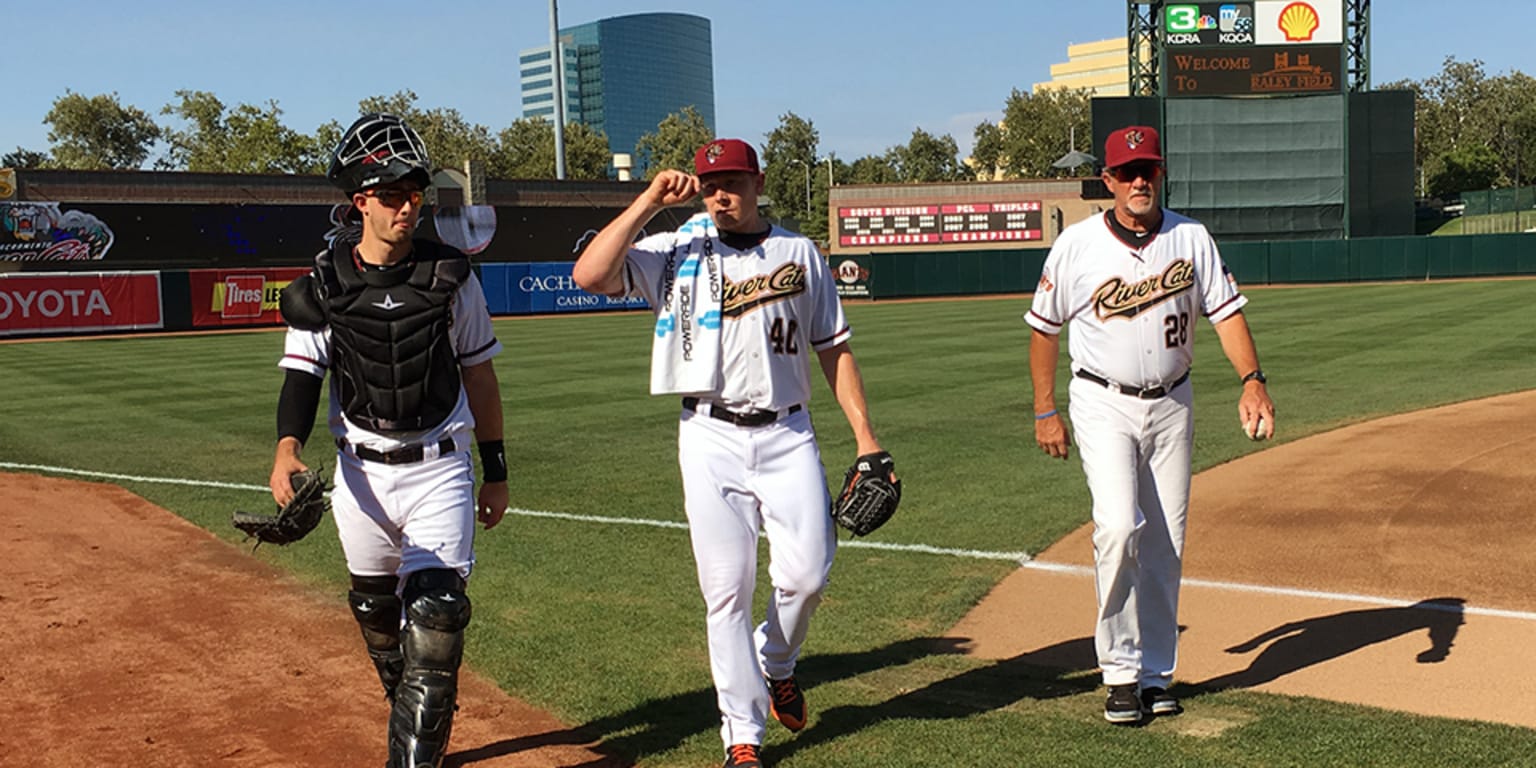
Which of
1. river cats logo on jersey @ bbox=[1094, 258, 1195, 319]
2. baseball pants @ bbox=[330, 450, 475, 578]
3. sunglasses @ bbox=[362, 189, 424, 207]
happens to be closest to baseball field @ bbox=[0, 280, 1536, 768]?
baseball pants @ bbox=[330, 450, 475, 578]

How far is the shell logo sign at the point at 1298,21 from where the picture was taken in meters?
43.8

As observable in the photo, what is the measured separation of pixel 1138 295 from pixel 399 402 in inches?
102

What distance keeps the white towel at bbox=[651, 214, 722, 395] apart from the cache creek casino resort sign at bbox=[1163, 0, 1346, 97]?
42.9 metres

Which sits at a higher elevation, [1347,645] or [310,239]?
[310,239]

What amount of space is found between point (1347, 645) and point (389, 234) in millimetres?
4165

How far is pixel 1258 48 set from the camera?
144ft

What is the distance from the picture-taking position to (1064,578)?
6.64 m

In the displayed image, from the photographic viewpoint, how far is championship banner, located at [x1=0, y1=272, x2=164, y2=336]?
104 ft

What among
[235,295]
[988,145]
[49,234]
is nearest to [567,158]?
[988,145]

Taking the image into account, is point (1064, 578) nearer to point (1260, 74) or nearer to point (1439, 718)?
point (1439, 718)

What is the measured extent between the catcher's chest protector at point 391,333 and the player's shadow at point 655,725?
1.31 metres

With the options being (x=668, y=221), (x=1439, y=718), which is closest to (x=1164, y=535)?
(x=1439, y=718)

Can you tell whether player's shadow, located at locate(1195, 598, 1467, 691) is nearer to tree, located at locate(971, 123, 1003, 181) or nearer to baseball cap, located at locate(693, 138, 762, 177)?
baseball cap, located at locate(693, 138, 762, 177)

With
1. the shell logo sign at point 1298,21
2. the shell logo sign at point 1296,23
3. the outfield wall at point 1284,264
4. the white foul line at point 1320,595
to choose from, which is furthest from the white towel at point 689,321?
the shell logo sign at point 1298,21
